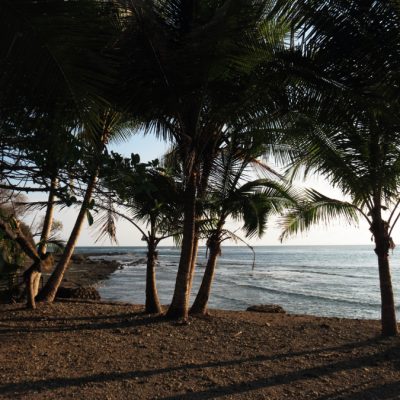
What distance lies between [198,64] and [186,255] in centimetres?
318

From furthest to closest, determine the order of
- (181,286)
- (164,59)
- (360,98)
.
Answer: (181,286) → (164,59) → (360,98)

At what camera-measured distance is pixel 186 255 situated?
712cm

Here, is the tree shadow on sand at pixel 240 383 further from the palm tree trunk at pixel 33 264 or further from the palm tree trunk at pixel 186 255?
the palm tree trunk at pixel 33 264

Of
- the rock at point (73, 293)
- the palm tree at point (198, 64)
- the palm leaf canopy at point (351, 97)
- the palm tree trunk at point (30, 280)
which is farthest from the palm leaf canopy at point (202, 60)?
the rock at point (73, 293)

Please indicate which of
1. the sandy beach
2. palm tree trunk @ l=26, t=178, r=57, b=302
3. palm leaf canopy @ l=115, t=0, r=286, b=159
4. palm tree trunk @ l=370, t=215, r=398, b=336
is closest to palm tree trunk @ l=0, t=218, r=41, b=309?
palm tree trunk @ l=26, t=178, r=57, b=302

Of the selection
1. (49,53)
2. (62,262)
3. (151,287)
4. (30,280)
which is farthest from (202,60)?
(62,262)

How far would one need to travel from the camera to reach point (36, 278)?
27.7 feet

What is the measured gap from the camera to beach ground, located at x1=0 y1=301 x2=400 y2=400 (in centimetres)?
402

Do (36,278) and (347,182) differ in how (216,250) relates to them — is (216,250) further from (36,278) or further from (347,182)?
(36,278)

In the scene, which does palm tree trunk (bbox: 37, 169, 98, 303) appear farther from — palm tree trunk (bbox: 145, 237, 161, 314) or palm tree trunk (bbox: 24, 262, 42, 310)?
palm tree trunk (bbox: 145, 237, 161, 314)

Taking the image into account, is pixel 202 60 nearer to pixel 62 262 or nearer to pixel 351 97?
pixel 351 97

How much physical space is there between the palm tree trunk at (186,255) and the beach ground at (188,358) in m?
0.29

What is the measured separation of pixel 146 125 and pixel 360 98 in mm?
3704

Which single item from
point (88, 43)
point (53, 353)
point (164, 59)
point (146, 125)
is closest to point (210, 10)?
point (164, 59)
